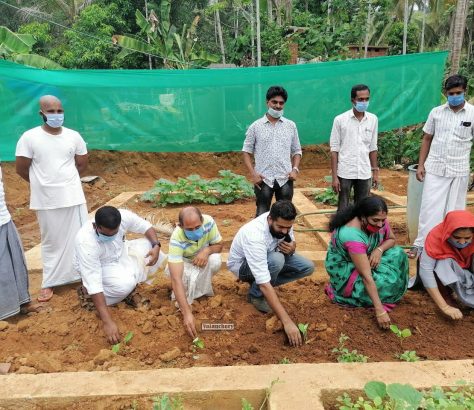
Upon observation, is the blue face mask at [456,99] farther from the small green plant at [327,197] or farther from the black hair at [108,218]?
the black hair at [108,218]

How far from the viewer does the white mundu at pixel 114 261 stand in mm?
2916

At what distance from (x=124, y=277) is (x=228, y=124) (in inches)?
168

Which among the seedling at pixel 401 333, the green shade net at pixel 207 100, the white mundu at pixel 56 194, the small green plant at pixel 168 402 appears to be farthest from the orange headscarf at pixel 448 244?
the green shade net at pixel 207 100

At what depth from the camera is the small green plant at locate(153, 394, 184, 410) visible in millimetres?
1938

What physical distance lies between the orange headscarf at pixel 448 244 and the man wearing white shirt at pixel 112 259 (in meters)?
1.97

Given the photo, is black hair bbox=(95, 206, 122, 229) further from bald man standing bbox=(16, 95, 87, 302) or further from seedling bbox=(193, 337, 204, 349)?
seedling bbox=(193, 337, 204, 349)

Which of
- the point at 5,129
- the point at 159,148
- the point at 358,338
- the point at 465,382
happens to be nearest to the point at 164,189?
the point at 159,148

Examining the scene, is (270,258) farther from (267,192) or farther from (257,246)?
(267,192)

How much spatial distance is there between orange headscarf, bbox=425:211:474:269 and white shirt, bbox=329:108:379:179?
4.38 ft

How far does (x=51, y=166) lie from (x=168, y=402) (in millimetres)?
2116

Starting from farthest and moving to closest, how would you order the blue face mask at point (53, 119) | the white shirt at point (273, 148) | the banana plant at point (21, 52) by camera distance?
the banana plant at point (21, 52) < the white shirt at point (273, 148) < the blue face mask at point (53, 119)

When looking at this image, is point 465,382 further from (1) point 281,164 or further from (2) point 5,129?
(2) point 5,129

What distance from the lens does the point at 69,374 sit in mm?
2297

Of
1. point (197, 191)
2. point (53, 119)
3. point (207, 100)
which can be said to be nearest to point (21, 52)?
point (207, 100)
